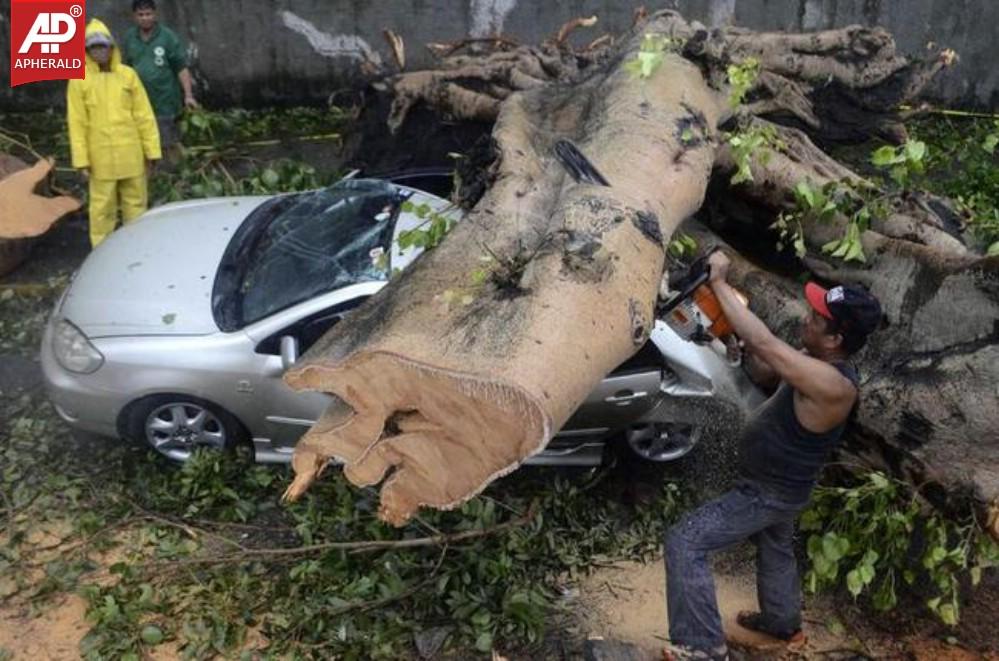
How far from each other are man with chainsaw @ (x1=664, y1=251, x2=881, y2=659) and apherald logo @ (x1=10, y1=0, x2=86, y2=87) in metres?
7.33

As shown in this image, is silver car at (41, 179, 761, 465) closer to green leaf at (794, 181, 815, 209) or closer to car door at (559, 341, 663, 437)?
car door at (559, 341, 663, 437)

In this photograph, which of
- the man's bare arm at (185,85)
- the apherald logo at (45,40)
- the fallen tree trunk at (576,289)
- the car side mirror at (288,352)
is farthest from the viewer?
the apherald logo at (45,40)

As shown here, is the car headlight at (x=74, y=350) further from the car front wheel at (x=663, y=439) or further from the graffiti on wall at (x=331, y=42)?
the graffiti on wall at (x=331, y=42)

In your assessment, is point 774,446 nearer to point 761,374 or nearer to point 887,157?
point 761,374

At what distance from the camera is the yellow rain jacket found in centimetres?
729

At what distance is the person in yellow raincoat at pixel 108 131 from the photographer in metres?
7.26

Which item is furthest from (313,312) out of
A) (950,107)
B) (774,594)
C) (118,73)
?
(950,107)

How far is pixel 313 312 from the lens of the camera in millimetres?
5395

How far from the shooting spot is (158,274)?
19.6 ft

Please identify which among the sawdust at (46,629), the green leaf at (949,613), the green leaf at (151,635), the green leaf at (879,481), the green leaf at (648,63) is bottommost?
the sawdust at (46,629)

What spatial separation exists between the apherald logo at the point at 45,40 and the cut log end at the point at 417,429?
6.98m

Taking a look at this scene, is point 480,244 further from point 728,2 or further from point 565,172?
point 728,2

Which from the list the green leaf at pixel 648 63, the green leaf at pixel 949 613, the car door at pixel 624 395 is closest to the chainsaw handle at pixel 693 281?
the green leaf at pixel 648 63

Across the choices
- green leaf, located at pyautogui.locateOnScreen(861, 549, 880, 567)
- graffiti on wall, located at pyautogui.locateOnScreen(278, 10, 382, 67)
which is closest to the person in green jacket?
graffiti on wall, located at pyautogui.locateOnScreen(278, 10, 382, 67)
